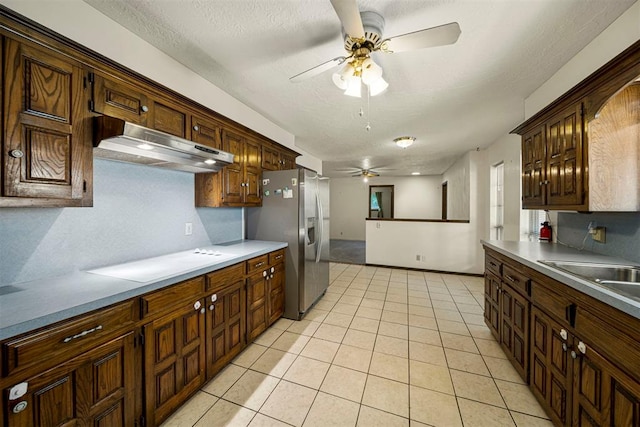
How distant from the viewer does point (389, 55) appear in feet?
5.90

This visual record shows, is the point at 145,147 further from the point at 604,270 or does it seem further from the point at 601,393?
the point at 604,270

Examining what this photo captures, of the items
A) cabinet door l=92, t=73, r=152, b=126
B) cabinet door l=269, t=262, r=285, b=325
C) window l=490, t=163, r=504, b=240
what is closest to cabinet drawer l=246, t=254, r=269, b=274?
cabinet door l=269, t=262, r=285, b=325

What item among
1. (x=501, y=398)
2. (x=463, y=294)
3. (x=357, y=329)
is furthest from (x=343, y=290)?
(x=501, y=398)

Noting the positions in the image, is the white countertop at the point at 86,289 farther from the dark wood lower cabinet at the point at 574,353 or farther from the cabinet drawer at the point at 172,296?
the dark wood lower cabinet at the point at 574,353

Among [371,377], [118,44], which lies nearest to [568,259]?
[371,377]

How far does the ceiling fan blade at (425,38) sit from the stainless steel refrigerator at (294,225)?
62.0 inches

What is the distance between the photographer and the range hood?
1.34 m

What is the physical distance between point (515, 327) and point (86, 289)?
2.82m

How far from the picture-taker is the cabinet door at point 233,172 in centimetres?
233

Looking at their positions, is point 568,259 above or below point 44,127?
below

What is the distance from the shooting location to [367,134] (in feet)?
12.2

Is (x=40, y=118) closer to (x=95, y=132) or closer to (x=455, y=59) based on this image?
(x=95, y=132)

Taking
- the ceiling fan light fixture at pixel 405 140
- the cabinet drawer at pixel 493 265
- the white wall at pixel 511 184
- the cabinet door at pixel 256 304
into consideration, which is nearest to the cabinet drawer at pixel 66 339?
the cabinet door at pixel 256 304

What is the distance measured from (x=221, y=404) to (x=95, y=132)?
1871 mm
